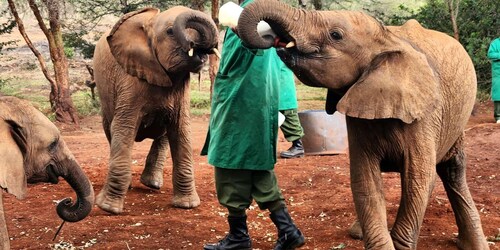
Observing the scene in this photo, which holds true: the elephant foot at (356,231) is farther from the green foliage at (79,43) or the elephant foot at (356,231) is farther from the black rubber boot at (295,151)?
the green foliage at (79,43)

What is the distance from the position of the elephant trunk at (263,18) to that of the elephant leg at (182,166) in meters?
3.54

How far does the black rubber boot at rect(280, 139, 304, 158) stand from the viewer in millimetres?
11140

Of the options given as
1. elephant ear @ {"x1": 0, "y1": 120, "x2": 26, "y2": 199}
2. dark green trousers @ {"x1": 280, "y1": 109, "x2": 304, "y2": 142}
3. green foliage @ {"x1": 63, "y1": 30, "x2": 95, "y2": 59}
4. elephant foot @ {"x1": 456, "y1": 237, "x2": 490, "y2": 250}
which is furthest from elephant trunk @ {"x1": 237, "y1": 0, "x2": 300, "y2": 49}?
green foliage @ {"x1": 63, "y1": 30, "x2": 95, "y2": 59}

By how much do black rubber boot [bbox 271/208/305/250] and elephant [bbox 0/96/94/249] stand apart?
1.43m

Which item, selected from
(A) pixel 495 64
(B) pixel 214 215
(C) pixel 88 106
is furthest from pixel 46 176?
(C) pixel 88 106

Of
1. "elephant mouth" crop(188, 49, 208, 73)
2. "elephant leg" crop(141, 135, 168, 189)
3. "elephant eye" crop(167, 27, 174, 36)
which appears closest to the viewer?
"elephant mouth" crop(188, 49, 208, 73)

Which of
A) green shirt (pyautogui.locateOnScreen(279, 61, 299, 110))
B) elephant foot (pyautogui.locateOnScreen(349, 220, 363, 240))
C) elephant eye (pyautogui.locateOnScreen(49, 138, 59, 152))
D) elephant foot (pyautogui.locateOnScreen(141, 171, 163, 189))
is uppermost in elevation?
elephant eye (pyautogui.locateOnScreen(49, 138, 59, 152))

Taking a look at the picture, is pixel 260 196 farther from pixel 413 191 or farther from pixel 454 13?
pixel 454 13

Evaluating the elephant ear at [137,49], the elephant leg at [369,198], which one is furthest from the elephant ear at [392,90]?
the elephant ear at [137,49]

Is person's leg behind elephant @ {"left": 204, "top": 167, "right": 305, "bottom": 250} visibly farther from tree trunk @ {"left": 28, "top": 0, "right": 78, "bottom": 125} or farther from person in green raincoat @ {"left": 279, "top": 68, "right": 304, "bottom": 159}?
tree trunk @ {"left": 28, "top": 0, "right": 78, "bottom": 125}

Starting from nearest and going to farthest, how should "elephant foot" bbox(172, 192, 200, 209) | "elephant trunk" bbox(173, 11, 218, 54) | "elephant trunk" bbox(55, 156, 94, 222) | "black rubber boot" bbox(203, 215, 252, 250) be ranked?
"elephant trunk" bbox(55, 156, 94, 222), "black rubber boot" bbox(203, 215, 252, 250), "elephant trunk" bbox(173, 11, 218, 54), "elephant foot" bbox(172, 192, 200, 209)

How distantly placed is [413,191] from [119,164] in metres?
3.80

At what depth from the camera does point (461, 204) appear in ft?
19.6

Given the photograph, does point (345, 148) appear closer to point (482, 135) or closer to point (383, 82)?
point (482, 135)
